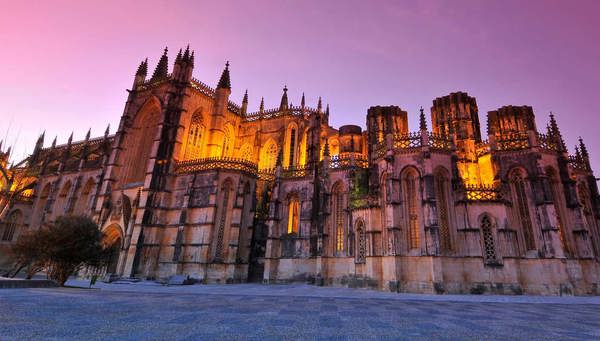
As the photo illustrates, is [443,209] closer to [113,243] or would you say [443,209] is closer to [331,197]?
[331,197]

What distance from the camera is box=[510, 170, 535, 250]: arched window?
20.9 meters

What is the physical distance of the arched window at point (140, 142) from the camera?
116 ft

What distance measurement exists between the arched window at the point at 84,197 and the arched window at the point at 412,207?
37492 mm

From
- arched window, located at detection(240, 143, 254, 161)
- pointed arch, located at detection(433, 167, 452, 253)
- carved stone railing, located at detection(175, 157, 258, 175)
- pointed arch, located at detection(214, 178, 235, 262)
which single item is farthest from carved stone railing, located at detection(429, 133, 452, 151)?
arched window, located at detection(240, 143, 254, 161)

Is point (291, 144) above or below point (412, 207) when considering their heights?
above

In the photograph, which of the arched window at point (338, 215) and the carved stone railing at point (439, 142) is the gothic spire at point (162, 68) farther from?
the carved stone railing at point (439, 142)

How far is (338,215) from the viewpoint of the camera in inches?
1070

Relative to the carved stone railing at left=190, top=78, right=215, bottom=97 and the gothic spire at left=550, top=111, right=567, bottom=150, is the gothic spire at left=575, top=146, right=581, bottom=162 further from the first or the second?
the carved stone railing at left=190, top=78, right=215, bottom=97

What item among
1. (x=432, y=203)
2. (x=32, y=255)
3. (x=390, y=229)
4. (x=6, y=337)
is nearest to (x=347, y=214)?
(x=390, y=229)

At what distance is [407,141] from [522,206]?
9.16m

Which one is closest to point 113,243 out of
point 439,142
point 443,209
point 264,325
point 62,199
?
point 62,199

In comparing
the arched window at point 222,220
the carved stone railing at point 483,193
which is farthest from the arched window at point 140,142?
the carved stone railing at point 483,193

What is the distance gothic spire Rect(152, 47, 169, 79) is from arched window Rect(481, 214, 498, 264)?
37.3m

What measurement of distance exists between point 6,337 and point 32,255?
17418mm
